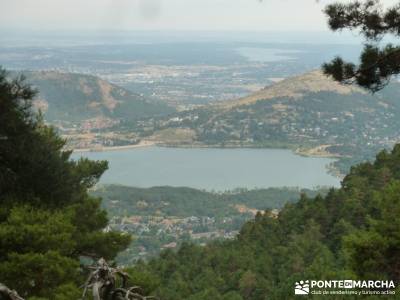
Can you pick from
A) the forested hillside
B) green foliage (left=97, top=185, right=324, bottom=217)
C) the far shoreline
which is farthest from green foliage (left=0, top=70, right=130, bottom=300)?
the far shoreline

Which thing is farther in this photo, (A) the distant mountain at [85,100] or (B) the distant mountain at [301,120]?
(A) the distant mountain at [85,100]

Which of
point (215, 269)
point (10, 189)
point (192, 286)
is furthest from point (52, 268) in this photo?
point (215, 269)

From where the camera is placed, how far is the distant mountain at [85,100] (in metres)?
152

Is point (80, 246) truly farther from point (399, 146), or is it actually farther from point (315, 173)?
point (315, 173)

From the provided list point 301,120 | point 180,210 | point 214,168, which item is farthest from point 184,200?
point 301,120

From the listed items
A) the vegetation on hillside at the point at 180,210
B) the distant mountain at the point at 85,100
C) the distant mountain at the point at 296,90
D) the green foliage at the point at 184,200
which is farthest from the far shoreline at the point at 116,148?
the distant mountain at the point at 85,100

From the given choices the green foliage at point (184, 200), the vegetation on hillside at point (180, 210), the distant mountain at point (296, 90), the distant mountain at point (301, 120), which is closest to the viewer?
the vegetation on hillside at point (180, 210)

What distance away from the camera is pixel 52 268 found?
27.9ft

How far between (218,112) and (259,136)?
15.2 meters

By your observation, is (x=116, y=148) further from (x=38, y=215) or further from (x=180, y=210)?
(x=38, y=215)

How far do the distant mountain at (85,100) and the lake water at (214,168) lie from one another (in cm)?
4393

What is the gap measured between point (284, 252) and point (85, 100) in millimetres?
142631

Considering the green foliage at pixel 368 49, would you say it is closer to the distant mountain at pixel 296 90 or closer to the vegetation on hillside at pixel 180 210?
the vegetation on hillside at pixel 180 210

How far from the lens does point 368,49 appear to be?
734cm
